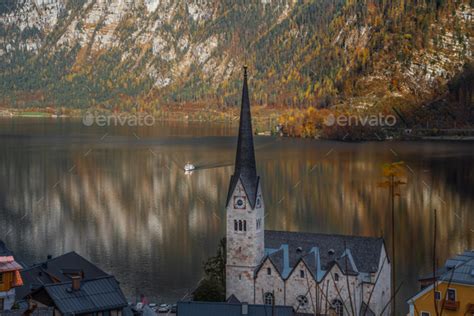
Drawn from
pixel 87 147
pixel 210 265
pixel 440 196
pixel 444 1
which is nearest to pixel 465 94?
pixel 444 1

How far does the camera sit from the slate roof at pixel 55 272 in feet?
121

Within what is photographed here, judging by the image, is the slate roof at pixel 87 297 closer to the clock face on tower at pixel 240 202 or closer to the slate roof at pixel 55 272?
the slate roof at pixel 55 272

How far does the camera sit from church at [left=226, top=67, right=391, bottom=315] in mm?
37125

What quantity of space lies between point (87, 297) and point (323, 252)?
478 inches

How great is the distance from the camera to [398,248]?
57.0m

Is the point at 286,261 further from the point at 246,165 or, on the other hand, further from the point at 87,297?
the point at 87,297

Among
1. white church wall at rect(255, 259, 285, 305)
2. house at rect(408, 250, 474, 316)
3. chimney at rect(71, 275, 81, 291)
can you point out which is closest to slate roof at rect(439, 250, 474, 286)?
house at rect(408, 250, 474, 316)

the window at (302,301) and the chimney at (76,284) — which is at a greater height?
the chimney at (76,284)

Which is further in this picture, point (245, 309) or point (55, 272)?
point (55, 272)

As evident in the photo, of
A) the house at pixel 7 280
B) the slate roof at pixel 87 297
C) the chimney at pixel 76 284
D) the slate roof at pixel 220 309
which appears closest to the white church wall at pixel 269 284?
the slate roof at pixel 220 309

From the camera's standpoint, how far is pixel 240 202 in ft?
133

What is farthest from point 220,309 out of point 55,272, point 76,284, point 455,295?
point 455,295

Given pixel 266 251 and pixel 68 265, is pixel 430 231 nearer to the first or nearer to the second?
pixel 266 251

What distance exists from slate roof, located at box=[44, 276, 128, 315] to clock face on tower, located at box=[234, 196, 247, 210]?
9.05 m
